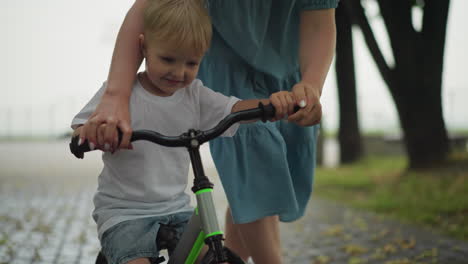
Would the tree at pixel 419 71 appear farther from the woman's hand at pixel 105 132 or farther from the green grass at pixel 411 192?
the woman's hand at pixel 105 132

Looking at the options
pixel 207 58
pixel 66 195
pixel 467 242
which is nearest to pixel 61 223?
→ pixel 66 195

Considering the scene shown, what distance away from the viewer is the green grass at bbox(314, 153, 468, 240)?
6863 millimetres

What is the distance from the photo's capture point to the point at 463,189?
786 centimetres

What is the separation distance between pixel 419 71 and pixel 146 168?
7.77 meters

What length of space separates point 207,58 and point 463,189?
6.16 meters

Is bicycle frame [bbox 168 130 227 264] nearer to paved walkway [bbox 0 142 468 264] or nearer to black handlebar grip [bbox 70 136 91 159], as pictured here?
black handlebar grip [bbox 70 136 91 159]

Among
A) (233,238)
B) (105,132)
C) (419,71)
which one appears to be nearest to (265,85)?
(233,238)

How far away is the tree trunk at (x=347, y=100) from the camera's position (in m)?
12.1

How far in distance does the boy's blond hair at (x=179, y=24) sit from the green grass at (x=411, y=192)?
4.69 meters

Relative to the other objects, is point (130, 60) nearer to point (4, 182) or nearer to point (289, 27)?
point (289, 27)

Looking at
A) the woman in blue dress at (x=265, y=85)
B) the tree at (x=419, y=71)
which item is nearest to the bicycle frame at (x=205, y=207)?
the woman in blue dress at (x=265, y=85)

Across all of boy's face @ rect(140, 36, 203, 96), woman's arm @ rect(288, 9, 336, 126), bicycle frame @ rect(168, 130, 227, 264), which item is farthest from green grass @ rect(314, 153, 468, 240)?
bicycle frame @ rect(168, 130, 227, 264)

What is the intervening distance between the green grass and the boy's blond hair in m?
4.69

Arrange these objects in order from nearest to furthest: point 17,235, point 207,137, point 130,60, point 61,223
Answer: point 207,137 < point 130,60 < point 17,235 < point 61,223
